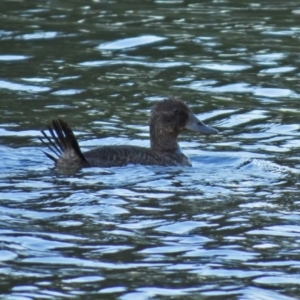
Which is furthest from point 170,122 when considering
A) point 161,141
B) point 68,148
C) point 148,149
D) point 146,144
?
point 68,148

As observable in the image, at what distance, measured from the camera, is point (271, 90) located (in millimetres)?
14758

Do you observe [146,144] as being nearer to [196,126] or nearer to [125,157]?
[196,126]

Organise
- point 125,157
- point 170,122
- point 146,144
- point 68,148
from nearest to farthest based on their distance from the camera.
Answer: point 68,148 → point 125,157 → point 170,122 → point 146,144

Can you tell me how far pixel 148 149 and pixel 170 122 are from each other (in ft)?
2.08

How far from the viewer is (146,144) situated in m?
12.7

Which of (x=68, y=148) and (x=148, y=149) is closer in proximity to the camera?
(x=68, y=148)

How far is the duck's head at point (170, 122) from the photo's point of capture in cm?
1195

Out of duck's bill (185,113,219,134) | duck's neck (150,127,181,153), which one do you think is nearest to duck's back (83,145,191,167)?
duck's neck (150,127,181,153)

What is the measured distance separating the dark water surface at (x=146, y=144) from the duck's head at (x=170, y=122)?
1.00 ft

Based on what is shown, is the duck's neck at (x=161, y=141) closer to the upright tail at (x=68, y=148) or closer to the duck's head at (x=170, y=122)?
the duck's head at (x=170, y=122)

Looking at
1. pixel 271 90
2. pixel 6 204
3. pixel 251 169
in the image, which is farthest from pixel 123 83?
pixel 6 204

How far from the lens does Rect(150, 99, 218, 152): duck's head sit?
1195 cm

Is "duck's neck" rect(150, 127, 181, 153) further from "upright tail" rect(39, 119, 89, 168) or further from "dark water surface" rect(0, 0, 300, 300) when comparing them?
"upright tail" rect(39, 119, 89, 168)

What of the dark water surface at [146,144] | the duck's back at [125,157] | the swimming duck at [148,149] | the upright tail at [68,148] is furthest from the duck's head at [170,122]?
the upright tail at [68,148]
